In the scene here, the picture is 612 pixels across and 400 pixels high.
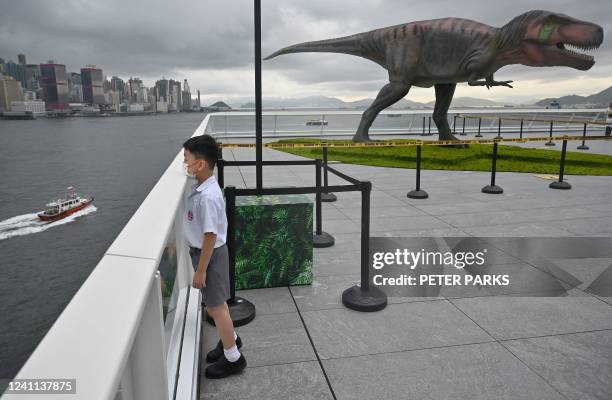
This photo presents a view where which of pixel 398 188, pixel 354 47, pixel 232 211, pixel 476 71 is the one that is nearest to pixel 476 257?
pixel 232 211

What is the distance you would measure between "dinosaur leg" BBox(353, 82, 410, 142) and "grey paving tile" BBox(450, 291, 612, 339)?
10607 millimetres

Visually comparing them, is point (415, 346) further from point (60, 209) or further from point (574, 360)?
point (60, 209)

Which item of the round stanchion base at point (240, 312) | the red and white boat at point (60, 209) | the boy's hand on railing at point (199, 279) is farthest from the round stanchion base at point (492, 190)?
the red and white boat at point (60, 209)

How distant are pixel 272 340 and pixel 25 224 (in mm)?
40713

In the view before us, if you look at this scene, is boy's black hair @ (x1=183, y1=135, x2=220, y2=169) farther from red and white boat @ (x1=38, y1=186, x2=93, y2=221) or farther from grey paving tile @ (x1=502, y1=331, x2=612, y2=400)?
red and white boat @ (x1=38, y1=186, x2=93, y2=221)

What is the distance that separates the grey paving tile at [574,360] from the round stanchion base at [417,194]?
5.15m

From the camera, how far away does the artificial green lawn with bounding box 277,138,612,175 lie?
11938mm

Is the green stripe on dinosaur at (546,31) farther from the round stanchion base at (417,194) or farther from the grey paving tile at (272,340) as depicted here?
the grey paving tile at (272,340)

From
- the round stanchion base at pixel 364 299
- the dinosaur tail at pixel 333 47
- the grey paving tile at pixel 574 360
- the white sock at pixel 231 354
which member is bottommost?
the grey paving tile at pixel 574 360

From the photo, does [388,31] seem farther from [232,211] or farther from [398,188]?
[232,211]

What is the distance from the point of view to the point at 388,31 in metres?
14.3

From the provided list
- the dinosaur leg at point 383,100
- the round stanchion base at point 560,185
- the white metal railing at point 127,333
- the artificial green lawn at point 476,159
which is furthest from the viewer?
the dinosaur leg at point 383,100

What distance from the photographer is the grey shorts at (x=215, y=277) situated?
295 centimetres

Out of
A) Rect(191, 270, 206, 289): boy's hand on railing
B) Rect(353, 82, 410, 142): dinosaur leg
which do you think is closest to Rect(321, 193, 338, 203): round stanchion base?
Rect(191, 270, 206, 289): boy's hand on railing
